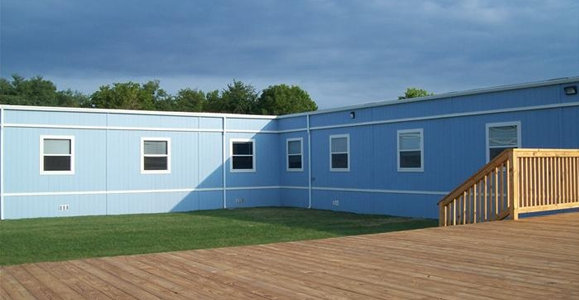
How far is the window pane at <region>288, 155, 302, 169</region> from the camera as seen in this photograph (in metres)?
20.6

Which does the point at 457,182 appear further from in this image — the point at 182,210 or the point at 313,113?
the point at 182,210

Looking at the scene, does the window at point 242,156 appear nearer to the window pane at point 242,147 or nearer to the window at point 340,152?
the window pane at point 242,147

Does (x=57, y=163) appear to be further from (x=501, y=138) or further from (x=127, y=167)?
(x=501, y=138)

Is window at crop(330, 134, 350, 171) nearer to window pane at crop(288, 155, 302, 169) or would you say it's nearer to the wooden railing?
window pane at crop(288, 155, 302, 169)

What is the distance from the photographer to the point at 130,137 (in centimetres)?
1856

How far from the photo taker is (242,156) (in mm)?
20719

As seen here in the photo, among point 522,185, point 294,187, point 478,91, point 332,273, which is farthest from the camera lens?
point 294,187

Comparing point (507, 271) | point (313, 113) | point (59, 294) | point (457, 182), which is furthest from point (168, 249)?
point (313, 113)

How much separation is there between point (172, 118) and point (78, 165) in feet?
10.7

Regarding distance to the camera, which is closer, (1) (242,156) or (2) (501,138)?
(2) (501,138)

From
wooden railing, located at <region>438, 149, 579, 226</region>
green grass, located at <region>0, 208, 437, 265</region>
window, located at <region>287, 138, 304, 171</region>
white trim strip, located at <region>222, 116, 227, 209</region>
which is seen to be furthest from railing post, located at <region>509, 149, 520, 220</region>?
white trim strip, located at <region>222, 116, 227, 209</region>

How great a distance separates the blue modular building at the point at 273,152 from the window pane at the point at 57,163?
3 centimetres

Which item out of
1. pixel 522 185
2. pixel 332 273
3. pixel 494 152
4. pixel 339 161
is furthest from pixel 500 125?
pixel 332 273

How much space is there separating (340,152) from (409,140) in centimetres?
297
